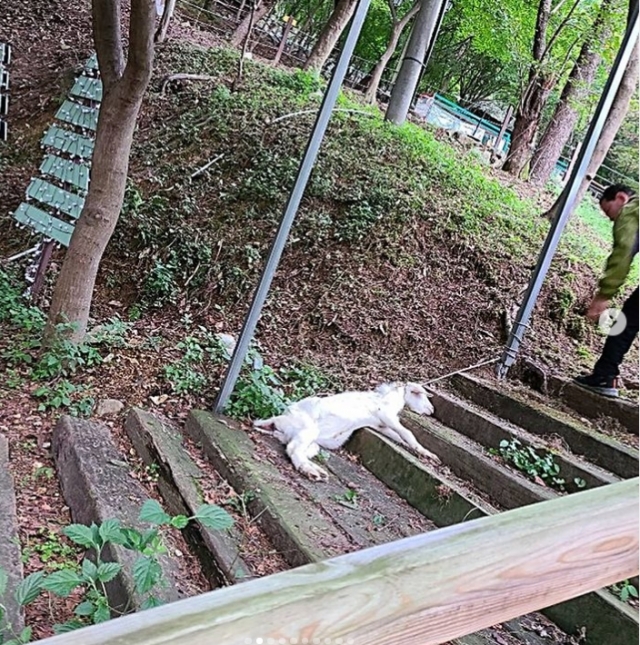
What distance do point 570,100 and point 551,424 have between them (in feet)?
20.0

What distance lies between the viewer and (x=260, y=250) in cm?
522

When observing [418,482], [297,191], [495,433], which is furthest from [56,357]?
[495,433]

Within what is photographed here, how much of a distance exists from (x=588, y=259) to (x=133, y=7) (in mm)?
3851

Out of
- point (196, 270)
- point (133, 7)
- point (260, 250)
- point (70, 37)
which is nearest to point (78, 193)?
point (196, 270)

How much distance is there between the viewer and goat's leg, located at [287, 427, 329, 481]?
3033 millimetres

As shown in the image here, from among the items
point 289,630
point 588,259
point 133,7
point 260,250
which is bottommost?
point 260,250

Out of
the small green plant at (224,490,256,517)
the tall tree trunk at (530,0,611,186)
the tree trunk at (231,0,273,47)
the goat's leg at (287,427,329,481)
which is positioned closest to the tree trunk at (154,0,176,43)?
the tree trunk at (231,0,273,47)

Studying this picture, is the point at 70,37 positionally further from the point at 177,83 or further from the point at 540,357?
the point at 540,357

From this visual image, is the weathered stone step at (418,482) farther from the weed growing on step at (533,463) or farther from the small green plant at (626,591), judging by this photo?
the small green plant at (626,591)

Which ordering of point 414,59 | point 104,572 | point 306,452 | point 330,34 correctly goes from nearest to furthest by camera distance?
point 104,572, point 306,452, point 414,59, point 330,34

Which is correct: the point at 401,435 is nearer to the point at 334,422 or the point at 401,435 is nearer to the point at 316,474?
the point at 334,422

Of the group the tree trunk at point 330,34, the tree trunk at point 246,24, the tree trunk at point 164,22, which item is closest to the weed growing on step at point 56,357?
the tree trunk at point 164,22

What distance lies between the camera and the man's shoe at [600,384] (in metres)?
2.86

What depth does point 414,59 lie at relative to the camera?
7656mm
